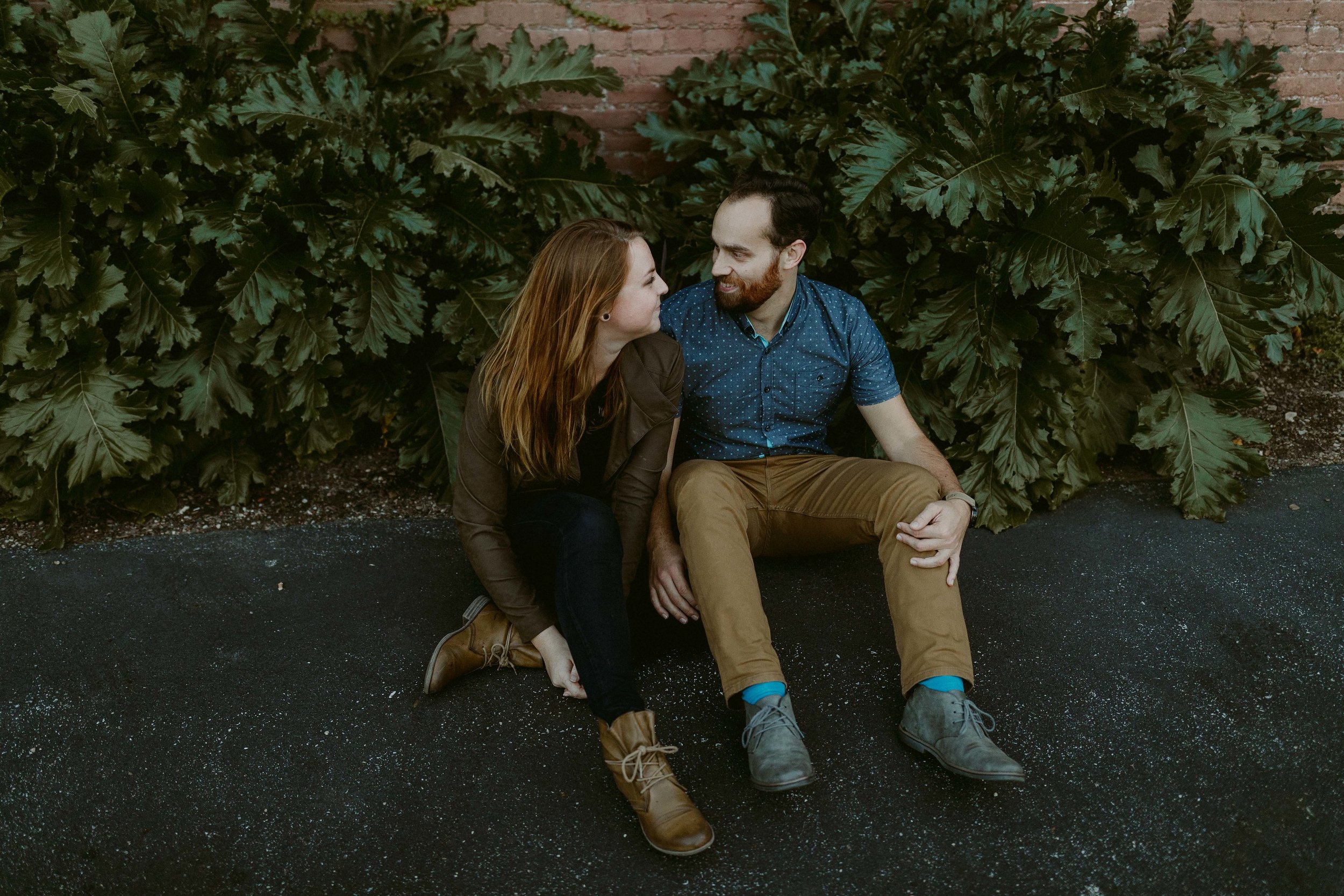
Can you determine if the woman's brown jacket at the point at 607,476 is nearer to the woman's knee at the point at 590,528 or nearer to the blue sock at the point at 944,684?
the woman's knee at the point at 590,528

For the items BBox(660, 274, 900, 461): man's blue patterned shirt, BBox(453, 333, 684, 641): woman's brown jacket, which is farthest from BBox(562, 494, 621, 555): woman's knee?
BBox(660, 274, 900, 461): man's blue patterned shirt

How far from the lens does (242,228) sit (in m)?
3.04

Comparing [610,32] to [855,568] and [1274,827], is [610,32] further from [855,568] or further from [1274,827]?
[1274,827]

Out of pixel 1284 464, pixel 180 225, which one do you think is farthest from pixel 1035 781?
pixel 180 225

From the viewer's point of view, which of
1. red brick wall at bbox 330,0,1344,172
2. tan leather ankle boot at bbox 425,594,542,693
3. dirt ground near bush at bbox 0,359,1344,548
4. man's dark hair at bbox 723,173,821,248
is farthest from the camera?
red brick wall at bbox 330,0,1344,172

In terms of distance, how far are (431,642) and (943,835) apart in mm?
1590

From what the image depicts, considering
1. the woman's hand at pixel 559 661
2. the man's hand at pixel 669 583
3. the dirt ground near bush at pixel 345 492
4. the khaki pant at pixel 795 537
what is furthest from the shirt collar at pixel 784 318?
the dirt ground near bush at pixel 345 492

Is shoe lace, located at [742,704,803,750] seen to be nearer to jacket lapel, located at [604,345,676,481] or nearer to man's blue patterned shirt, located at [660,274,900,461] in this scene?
jacket lapel, located at [604,345,676,481]

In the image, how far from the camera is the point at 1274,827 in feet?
7.09

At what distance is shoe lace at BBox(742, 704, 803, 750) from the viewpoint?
2221 mm

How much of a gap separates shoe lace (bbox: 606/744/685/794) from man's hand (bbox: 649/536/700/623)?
53cm

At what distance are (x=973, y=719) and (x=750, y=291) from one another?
4.48 ft

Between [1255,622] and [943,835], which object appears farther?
[1255,622]

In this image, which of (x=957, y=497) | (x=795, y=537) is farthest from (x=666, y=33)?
(x=957, y=497)
